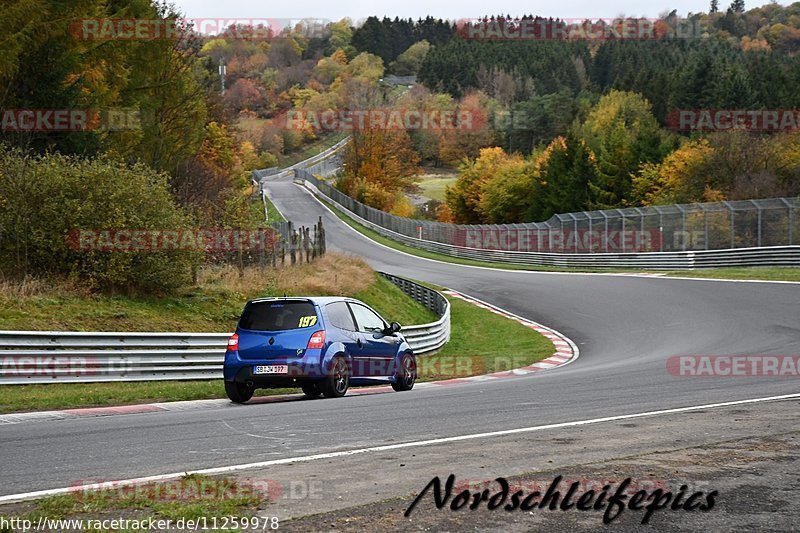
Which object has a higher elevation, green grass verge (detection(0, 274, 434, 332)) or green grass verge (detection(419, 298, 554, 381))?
green grass verge (detection(0, 274, 434, 332))

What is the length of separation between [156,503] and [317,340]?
25.9ft

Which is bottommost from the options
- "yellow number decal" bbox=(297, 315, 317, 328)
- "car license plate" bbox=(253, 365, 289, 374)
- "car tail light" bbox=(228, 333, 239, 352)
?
"car license plate" bbox=(253, 365, 289, 374)

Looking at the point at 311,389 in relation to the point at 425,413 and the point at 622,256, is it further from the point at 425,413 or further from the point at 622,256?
the point at 622,256

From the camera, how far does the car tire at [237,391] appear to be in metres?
14.2

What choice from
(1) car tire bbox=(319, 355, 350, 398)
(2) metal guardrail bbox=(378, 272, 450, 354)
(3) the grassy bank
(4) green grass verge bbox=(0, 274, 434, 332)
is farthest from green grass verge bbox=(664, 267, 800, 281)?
(1) car tire bbox=(319, 355, 350, 398)

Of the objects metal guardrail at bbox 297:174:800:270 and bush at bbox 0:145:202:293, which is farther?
metal guardrail at bbox 297:174:800:270

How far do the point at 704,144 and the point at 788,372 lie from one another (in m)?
57.6

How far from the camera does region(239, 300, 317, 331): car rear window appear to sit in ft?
46.4

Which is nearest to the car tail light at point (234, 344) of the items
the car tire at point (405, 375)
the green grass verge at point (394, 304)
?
the car tire at point (405, 375)

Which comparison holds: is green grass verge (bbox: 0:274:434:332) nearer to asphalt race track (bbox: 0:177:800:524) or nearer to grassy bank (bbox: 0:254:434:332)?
grassy bank (bbox: 0:254:434:332)

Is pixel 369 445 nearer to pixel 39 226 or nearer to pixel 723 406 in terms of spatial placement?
pixel 723 406

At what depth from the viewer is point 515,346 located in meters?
26.7

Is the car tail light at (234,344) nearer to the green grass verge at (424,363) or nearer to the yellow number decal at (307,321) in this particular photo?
the yellow number decal at (307,321)

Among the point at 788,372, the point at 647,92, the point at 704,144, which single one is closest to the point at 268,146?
the point at 647,92
